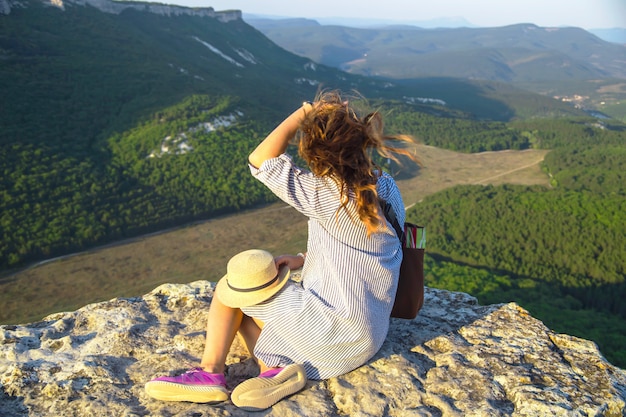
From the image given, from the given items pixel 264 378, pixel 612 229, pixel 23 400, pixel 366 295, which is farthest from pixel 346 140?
pixel 612 229

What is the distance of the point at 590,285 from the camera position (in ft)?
60.8

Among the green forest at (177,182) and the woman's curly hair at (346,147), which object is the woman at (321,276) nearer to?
the woman's curly hair at (346,147)

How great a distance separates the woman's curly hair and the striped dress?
0.28ft

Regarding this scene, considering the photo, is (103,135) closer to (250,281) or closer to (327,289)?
(250,281)

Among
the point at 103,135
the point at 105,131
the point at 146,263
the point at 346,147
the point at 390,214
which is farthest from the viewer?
the point at 105,131

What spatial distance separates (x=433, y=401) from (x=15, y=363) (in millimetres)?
2835

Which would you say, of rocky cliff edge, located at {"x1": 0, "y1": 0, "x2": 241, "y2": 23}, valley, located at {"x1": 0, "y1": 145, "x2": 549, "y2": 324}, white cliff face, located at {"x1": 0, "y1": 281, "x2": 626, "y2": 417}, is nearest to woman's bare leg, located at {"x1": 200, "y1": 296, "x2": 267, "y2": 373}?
white cliff face, located at {"x1": 0, "y1": 281, "x2": 626, "y2": 417}

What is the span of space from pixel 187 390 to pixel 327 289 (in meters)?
1.03

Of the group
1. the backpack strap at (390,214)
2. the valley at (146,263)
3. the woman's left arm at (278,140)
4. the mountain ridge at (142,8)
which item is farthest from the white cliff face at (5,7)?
the backpack strap at (390,214)

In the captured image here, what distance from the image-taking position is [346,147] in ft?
9.10

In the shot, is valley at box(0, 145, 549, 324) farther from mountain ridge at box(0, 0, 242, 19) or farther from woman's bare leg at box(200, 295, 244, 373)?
mountain ridge at box(0, 0, 242, 19)

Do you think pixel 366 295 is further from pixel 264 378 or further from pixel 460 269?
pixel 460 269

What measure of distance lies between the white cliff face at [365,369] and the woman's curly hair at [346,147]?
118 cm

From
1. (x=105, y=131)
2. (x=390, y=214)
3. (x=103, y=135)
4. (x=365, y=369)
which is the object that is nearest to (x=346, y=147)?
(x=390, y=214)
